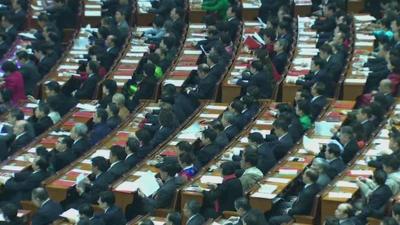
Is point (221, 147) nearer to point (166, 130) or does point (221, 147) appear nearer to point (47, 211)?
point (166, 130)

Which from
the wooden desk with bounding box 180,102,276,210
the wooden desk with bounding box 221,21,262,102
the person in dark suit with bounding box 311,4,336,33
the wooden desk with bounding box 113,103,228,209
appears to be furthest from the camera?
the person in dark suit with bounding box 311,4,336,33

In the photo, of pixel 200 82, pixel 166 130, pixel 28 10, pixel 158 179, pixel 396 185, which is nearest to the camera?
pixel 396 185

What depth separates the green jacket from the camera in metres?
26.3

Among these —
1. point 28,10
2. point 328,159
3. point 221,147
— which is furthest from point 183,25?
point 328,159

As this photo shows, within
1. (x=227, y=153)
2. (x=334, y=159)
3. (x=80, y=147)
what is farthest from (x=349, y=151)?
(x=80, y=147)

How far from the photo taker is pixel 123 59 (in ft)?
81.5

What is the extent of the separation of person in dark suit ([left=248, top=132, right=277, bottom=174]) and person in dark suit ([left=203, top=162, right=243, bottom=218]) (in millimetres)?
808

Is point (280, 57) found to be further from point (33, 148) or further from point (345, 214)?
point (345, 214)

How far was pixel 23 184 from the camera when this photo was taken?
19.7 meters

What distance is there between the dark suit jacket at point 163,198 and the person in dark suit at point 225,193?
53 centimetres

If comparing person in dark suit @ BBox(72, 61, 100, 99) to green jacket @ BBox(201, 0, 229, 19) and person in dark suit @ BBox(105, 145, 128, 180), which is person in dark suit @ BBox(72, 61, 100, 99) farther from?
person in dark suit @ BBox(105, 145, 128, 180)

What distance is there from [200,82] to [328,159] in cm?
469

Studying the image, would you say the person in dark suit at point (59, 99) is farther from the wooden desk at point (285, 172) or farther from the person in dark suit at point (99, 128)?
the wooden desk at point (285, 172)

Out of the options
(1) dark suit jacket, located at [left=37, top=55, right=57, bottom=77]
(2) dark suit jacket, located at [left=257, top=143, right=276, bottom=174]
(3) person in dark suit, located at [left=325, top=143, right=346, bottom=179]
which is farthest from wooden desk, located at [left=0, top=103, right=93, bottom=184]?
(3) person in dark suit, located at [left=325, top=143, right=346, bottom=179]
